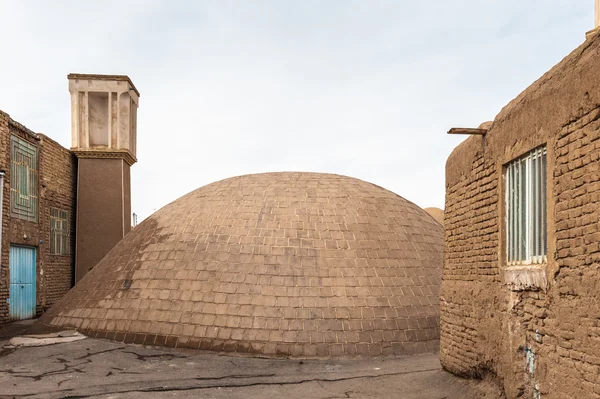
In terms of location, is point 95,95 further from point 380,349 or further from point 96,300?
point 380,349

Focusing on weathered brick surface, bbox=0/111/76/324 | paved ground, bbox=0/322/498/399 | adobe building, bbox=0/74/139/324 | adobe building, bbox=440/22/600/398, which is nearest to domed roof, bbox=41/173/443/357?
paved ground, bbox=0/322/498/399

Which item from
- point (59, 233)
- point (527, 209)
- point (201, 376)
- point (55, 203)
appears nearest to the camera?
point (527, 209)

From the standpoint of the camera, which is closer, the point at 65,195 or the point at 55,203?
the point at 55,203

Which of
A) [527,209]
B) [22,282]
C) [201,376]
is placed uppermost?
[527,209]

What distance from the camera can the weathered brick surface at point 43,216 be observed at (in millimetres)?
15508

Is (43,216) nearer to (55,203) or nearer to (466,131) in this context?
(55,203)

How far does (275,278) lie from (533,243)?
276 inches

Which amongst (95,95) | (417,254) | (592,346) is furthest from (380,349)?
(95,95)

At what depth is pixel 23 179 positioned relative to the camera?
1680 centimetres

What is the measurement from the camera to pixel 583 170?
5.09 m

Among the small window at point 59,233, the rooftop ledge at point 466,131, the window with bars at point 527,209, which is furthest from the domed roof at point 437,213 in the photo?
the window with bars at point 527,209

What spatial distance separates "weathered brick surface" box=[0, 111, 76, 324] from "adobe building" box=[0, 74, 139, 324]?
3cm

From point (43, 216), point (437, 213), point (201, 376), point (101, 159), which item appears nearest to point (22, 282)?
point (43, 216)

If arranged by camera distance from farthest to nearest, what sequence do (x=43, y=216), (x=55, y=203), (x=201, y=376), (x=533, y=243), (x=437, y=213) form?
(x=437, y=213) < (x=55, y=203) < (x=43, y=216) < (x=201, y=376) < (x=533, y=243)
